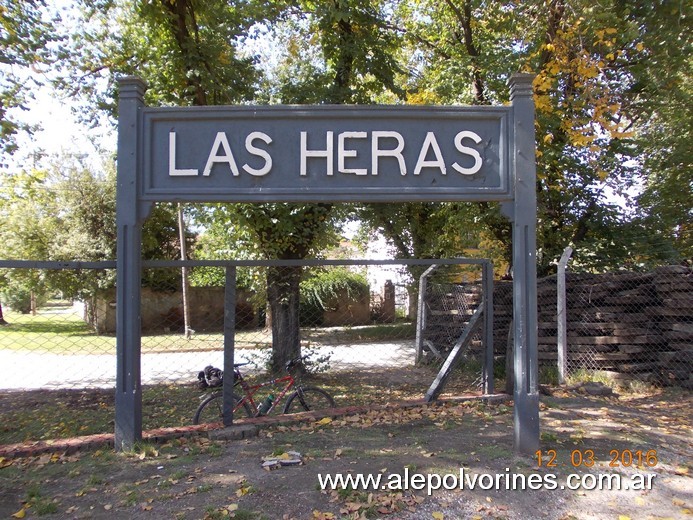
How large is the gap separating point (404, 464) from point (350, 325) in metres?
4.75

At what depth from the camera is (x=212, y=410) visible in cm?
704

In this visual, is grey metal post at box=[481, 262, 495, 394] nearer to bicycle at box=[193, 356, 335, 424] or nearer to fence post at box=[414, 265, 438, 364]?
bicycle at box=[193, 356, 335, 424]

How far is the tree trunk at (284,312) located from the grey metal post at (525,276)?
4.33 metres

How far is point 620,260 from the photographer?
1093cm

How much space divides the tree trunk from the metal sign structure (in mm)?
3668

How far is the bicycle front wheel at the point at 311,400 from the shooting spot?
598cm

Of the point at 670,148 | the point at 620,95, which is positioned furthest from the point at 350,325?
the point at 670,148

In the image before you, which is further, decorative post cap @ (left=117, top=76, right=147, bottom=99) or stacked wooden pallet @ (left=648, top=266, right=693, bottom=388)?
stacked wooden pallet @ (left=648, top=266, right=693, bottom=388)

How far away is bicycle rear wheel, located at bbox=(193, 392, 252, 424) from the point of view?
18.8 feet

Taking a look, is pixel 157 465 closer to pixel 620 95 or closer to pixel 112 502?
pixel 112 502

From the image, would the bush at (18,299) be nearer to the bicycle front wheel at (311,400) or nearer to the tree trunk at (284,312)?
the tree trunk at (284,312)

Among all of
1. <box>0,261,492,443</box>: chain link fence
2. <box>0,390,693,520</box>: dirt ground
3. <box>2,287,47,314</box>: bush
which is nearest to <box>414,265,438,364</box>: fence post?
<box>0,261,492,443</box>: chain link fence

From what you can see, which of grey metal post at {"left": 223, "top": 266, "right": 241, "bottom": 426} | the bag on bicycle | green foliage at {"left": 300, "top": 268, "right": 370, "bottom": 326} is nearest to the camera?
grey metal post at {"left": 223, "top": 266, "right": 241, "bottom": 426}

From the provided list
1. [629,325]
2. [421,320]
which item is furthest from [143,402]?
[629,325]
